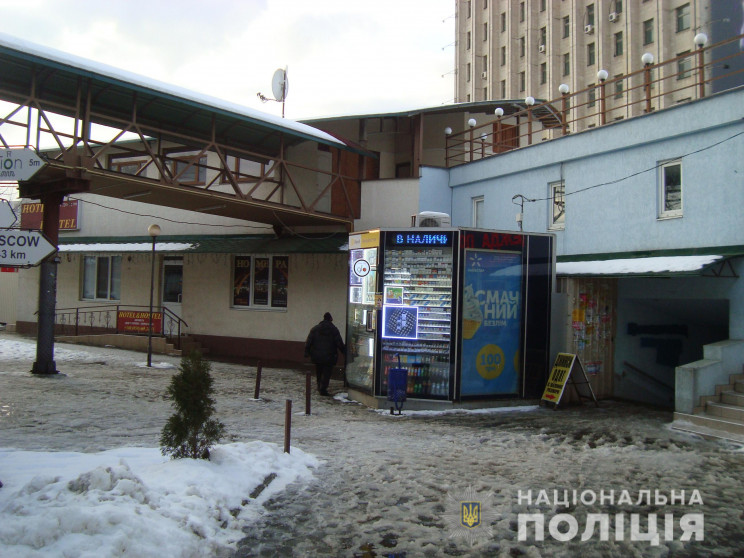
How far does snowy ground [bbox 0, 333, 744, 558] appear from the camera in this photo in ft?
16.5

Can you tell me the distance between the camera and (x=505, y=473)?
295 inches

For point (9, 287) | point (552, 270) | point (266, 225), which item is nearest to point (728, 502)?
point (552, 270)

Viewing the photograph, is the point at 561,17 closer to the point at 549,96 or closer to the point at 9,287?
the point at 549,96

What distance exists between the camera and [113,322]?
904 inches

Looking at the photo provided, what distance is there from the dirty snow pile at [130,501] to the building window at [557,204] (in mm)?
10698

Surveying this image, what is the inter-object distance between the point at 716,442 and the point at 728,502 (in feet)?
10.9

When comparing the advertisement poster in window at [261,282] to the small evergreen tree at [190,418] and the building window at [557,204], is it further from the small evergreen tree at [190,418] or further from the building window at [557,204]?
the small evergreen tree at [190,418]

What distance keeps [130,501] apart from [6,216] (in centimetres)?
295

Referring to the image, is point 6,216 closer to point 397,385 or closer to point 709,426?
point 397,385

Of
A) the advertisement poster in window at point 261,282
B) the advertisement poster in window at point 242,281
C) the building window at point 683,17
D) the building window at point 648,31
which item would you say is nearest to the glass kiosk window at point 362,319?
the advertisement poster in window at point 261,282

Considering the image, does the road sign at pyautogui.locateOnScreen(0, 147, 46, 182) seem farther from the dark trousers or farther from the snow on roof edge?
the dark trousers

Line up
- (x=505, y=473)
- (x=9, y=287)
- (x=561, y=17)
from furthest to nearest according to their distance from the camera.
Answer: (x=561, y=17), (x=9, y=287), (x=505, y=473)

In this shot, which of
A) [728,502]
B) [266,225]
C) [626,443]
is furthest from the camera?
[266,225]

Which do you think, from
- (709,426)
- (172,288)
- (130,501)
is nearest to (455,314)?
(709,426)
